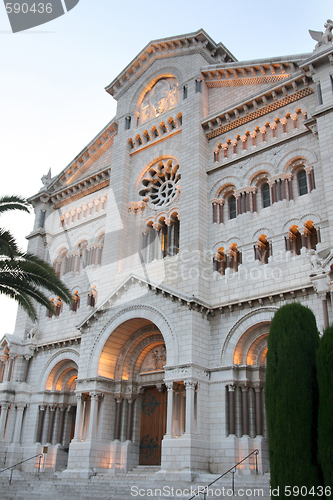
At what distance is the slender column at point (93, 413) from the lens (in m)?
22.4

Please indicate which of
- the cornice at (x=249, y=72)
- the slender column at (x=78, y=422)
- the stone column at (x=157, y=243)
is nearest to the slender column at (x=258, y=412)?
the slender column at (x=78, y=422)

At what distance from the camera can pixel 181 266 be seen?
2353 centimetres

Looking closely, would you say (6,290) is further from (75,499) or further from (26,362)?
(26,362)

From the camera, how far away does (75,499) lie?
1888 cm

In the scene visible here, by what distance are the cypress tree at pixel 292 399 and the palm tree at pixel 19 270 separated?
910 centimetres

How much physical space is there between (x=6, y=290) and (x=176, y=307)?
286 inches

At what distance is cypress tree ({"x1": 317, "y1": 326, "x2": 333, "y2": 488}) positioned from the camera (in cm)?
1144

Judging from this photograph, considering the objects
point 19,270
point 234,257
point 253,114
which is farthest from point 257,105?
point 19,270

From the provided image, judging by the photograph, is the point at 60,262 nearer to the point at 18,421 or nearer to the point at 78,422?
the point at 18,421

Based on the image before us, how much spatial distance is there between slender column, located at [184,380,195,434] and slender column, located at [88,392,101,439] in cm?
501

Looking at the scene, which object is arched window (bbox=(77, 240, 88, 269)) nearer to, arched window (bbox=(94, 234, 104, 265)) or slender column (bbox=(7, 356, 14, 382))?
arched window (bbox=(94, 234, 104, 265))

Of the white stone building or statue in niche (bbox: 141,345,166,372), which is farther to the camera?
→ statue in niche (bbox: 141,345,166,372)

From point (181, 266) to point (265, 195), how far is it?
5212 millimetres

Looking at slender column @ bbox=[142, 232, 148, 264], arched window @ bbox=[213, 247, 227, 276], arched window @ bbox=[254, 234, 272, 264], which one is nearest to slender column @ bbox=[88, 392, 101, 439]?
slender column @ bbox=[142, 232, 148, 264]
